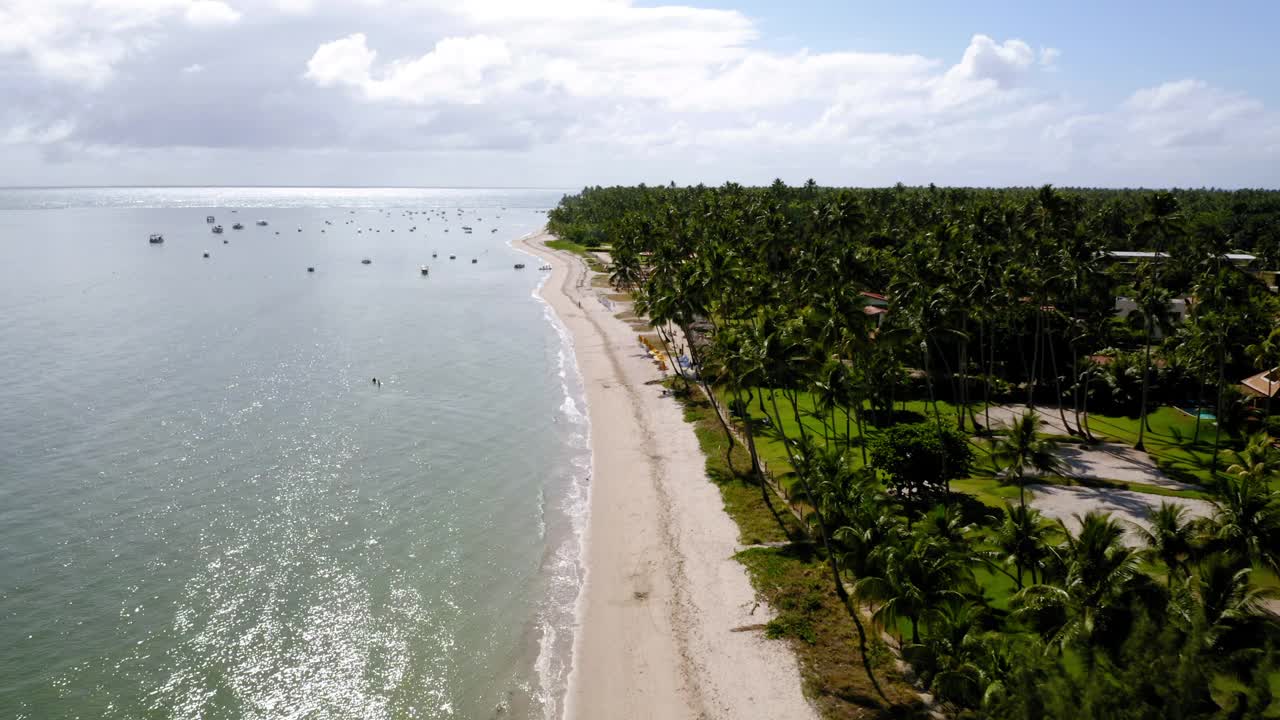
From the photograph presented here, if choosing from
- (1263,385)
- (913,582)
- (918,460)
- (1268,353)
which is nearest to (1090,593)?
(913,582)

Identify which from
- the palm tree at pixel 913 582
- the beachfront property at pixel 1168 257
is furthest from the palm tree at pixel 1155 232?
the palm tree at pixel 913 582

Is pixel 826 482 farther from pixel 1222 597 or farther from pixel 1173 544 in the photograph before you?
Result: pixel 1222 597

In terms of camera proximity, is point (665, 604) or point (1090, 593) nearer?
point (1090, 593)

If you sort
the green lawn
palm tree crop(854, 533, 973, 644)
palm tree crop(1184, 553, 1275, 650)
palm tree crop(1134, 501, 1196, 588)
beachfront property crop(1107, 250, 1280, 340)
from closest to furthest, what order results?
palm tree crop(1184, 553, 1275, 650)
palm tree crop(1134, 501, 1196, 588)
palm tree crop(854, 533, 973, 644)
the green lawn
beachfront property crop(1107, 250, 1280, 340)

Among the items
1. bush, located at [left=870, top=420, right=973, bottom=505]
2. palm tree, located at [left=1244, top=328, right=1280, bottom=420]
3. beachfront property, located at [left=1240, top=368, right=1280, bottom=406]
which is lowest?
bush, located at [left=870, top=420, right=973, bottom=505]

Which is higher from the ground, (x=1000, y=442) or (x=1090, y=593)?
(x=1090, y=593)

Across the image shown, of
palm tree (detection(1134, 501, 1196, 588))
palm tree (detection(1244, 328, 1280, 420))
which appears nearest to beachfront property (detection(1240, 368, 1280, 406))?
palm tree (detection(1244, 328, 1280, 420))

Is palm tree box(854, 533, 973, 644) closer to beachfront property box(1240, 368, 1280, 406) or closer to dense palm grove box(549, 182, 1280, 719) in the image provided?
dense palm grove box(549, 182, 1280, 719)
